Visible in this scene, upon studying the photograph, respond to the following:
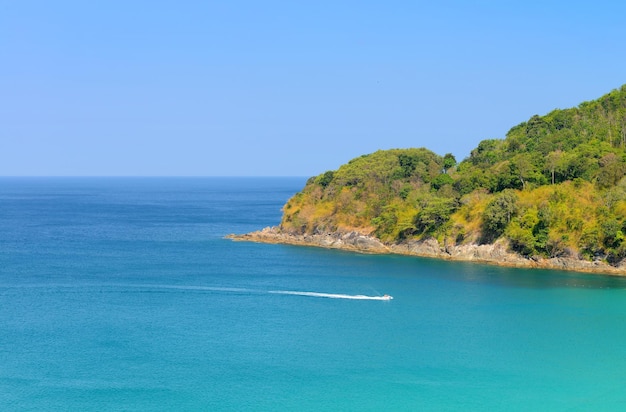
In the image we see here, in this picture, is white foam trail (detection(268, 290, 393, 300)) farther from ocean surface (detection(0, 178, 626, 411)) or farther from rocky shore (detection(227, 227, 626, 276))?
rocky shore (detection(227, 227, 626, 276))

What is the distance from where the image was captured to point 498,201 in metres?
68.8

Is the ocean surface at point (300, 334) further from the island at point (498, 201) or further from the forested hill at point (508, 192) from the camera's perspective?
Answer: the forested hill at point (508, 192)

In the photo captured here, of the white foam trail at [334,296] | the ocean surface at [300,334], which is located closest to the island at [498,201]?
the ocean surface at [300,334]

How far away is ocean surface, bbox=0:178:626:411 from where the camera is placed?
113 feet

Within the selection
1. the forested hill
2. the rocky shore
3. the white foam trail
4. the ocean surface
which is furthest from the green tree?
the white foam trail

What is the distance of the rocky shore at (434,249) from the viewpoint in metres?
64.1

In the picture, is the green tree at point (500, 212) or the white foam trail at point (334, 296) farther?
the green tree at point (500, 212)

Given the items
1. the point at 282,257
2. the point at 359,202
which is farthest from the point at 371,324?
the point at 359,202

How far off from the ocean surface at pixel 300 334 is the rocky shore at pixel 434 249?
2.44m

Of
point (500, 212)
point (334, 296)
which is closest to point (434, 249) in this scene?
point (500, 212)

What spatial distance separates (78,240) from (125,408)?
56.2 m

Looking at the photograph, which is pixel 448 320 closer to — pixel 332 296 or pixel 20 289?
pixel 332 296

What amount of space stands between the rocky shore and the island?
104 mm

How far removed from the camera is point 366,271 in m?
65.2
